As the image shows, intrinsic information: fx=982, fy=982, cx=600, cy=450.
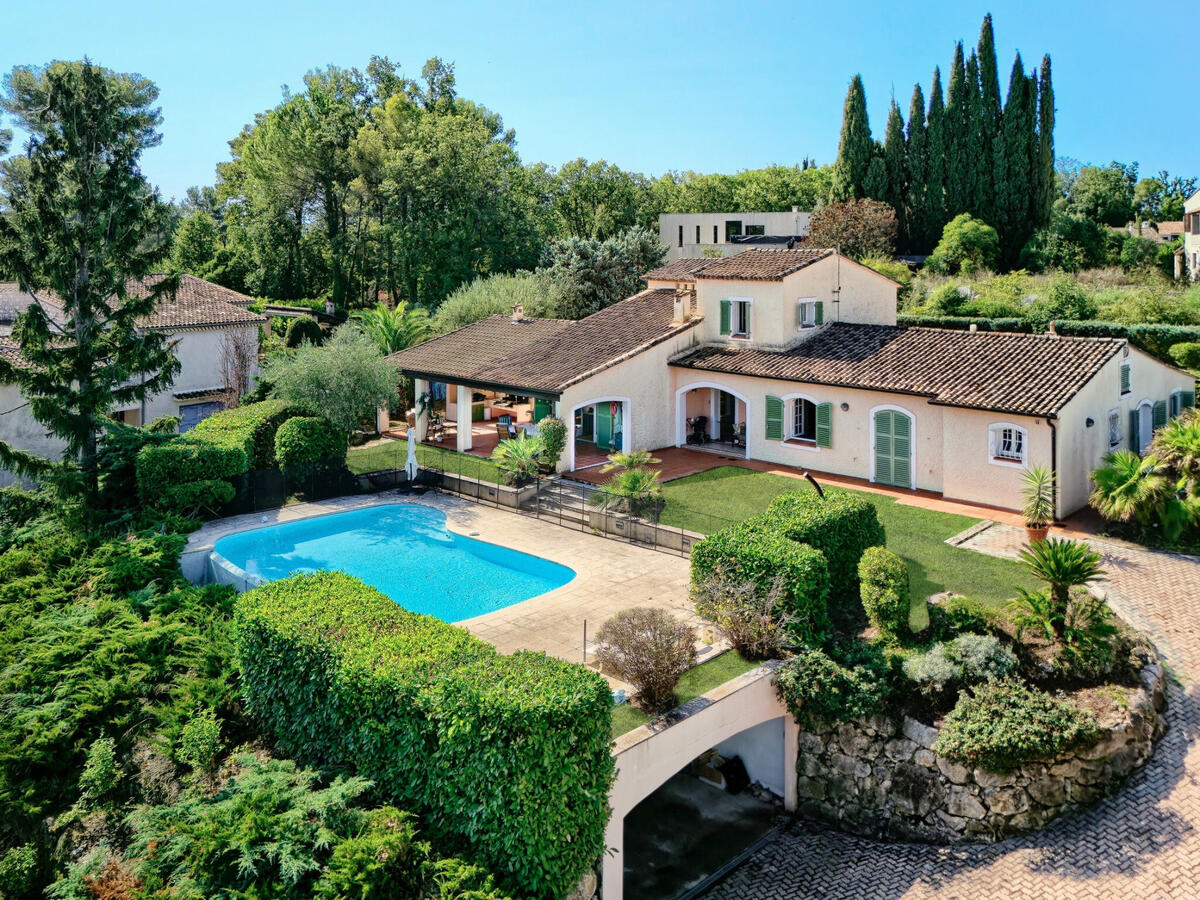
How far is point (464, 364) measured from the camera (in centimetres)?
3192

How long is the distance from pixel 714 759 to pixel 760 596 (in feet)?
10.2

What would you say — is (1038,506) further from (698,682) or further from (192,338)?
(192,338)

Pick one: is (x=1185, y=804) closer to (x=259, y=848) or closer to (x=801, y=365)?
(x=259, y=848)

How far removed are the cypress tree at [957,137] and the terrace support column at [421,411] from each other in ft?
127

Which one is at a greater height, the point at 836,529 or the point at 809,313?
the point at 809,313

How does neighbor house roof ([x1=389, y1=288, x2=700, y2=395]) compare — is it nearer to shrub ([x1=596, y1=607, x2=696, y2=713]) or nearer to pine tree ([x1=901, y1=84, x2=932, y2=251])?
shrub ([x1=596, y1=607, x2=696, y2=713])

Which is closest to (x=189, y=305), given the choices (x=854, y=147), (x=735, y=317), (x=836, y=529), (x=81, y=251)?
(x=81, y=251)

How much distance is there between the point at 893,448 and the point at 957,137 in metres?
38.9

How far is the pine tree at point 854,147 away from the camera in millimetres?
59750

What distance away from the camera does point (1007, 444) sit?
78.1ft

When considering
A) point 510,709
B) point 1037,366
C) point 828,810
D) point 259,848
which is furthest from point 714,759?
point 1037,366

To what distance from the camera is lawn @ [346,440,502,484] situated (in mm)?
28672

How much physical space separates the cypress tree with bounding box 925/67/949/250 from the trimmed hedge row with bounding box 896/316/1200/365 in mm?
20230

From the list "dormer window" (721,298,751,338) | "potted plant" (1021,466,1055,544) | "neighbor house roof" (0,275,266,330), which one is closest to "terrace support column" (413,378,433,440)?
"neighbor house roof" (0,275,266,330)
